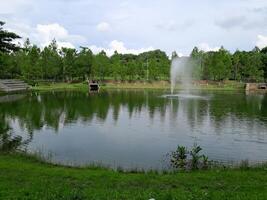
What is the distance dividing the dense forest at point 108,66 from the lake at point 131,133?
181 ft

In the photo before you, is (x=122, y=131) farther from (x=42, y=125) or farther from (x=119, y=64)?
(x=119, y=64)

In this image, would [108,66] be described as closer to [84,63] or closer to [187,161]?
[84,63]

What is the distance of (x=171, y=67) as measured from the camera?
118 m

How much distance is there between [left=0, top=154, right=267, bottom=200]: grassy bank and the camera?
10.5 metres

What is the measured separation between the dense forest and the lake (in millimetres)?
55178

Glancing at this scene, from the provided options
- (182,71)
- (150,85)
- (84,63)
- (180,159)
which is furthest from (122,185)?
(182,71)

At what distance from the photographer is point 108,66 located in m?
109

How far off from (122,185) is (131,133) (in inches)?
700

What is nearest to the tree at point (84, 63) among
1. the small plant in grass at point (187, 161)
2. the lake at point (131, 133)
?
the lake at point (131, 133)

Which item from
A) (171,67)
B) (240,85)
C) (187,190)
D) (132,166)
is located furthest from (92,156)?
(171,67)

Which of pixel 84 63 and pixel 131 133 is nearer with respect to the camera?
pixel 131 133

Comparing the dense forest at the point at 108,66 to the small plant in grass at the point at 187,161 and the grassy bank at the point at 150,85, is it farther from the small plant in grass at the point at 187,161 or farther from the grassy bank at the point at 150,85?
the small plant in grass at the point at 187,161

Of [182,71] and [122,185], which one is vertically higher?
[182,71]

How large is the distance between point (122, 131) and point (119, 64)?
265ft
